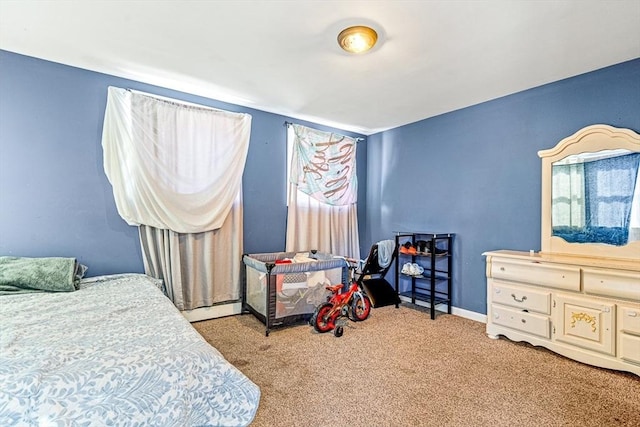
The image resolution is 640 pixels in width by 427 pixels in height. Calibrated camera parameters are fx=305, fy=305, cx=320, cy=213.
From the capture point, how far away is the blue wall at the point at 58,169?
8.03 ft

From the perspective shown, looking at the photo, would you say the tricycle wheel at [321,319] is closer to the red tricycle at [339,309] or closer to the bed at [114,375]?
the red tricycle at [339,309]

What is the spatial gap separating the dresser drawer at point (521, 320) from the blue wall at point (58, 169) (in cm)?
343

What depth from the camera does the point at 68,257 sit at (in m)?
2.63

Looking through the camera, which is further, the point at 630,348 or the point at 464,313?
the point at 464,313

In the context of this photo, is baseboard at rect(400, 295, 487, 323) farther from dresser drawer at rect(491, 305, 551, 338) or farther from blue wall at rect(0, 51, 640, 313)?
dresser drawer at rect(491, 305, 551, 338)

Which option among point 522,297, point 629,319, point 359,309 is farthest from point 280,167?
point 629,319

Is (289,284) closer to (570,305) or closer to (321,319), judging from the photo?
(321,319)

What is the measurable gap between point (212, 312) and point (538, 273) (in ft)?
10.5

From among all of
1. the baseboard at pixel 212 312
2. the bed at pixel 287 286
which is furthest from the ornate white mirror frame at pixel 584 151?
the baseboard at pixel 212 312

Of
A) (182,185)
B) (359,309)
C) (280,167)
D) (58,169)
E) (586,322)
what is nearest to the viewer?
(586,322)

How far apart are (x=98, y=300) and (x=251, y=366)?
3.78 ft

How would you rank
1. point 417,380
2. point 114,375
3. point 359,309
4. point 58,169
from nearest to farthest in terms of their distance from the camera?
point 114,375 < point 417,380 < point 58,169 < point 359,309

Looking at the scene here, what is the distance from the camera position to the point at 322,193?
4160 mm

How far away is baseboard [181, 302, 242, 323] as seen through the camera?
3.22 metres
